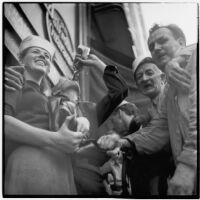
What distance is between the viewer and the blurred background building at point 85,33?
2486 mm

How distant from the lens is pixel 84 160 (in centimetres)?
241

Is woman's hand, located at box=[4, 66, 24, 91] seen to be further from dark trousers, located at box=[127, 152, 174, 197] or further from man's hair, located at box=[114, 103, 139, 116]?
dark trousers, located at box=[127, 152, 174, 197]

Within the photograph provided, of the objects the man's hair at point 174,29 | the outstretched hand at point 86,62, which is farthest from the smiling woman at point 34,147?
the man's hair at point 174,29

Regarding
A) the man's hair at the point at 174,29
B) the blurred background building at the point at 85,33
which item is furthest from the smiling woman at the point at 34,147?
the man's hair at the point at 174,29

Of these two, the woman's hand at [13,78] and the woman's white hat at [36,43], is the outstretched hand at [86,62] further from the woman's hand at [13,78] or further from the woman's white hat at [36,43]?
the woman's hand at [13,78]

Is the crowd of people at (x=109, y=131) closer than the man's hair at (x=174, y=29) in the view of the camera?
Yes

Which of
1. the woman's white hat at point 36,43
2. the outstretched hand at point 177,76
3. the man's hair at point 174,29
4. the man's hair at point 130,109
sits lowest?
the man's hair at point 130,109

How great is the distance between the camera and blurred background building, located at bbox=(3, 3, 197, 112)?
2.49 m

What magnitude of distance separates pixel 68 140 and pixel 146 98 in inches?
24.8

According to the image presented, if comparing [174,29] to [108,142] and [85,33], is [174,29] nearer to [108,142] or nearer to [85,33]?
[85,33]

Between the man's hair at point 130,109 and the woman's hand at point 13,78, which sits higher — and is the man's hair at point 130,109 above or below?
below

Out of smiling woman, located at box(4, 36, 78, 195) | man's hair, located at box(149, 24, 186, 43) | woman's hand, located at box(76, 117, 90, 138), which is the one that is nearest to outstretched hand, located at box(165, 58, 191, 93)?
man's hair, located at box(149, 24, 186, 43)

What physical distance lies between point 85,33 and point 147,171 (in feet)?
3.59

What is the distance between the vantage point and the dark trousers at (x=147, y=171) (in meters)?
2.34
